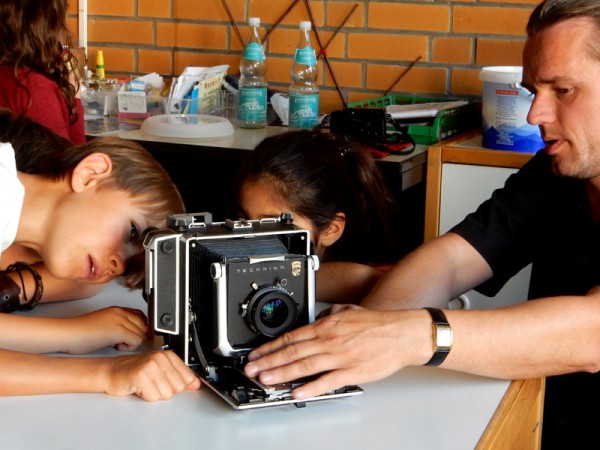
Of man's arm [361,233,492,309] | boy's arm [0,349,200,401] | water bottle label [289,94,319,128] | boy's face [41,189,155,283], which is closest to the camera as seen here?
boy's arm [0,349,200,401]

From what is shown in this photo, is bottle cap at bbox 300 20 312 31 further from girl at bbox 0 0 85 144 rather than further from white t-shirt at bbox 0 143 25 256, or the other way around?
white t-shirt at bbox 0 143 25 256

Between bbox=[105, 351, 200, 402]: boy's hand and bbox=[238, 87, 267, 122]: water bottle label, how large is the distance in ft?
5.69

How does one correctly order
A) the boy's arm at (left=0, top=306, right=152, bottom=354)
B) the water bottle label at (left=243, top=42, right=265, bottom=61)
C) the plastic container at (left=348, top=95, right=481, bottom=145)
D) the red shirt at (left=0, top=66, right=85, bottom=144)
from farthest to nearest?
the water bottle label at (left=243, top=42, right=265, bottom=61)
the plastic container at (left=348, top=95, right=481, bottom=145)
the red shirt at (left=0, top=66, right=85, bottom=144)
the boy's arm at (left=0, top=306, right=152, bottom=354)

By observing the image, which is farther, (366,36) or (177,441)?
(366,36)

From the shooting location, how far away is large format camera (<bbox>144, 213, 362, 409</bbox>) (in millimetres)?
1125

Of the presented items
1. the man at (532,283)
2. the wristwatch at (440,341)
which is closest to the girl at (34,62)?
the man at (532,283)

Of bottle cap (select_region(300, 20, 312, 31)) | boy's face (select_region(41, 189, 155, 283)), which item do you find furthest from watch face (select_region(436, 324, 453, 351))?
bottle cap (select_region(300, 20, 312, 31))

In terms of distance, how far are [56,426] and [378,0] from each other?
7.22 feet

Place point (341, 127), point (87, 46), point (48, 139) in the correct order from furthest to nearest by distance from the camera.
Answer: point (87, 46)
point (341, 127)
point (48, 139)

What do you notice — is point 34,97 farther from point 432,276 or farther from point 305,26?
point 432,276

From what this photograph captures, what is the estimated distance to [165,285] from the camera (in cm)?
116

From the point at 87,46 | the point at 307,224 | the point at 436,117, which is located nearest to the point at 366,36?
the point at 436,117

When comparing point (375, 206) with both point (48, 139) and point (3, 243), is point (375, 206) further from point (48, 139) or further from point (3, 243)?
point (3, 243)

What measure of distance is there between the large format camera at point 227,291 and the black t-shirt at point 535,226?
0.60 m
